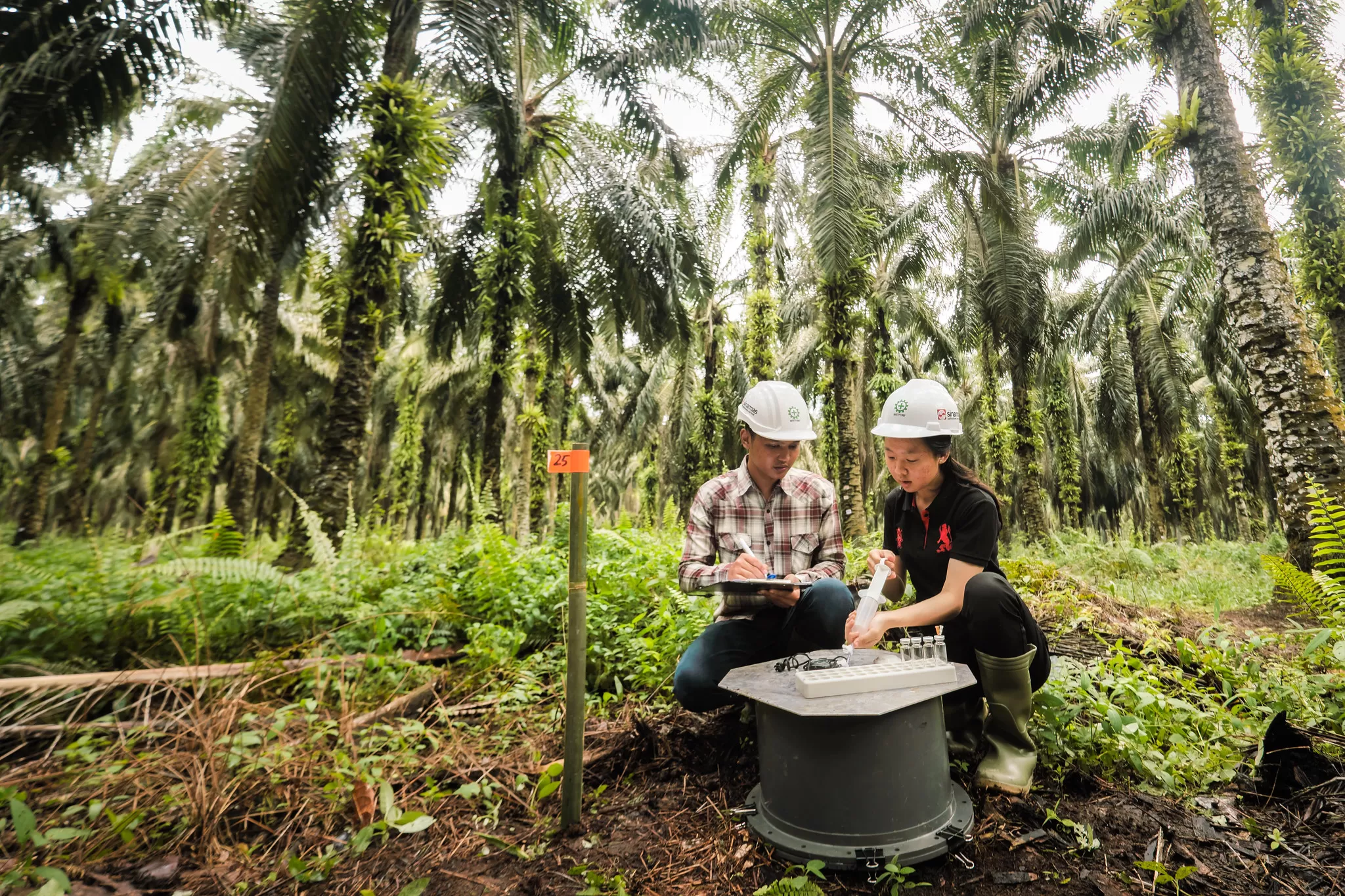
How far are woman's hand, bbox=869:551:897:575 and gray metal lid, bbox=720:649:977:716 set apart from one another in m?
0.52

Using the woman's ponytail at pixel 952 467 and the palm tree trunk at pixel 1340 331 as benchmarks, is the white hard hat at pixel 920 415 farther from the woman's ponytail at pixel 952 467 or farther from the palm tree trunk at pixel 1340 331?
the palm tree trunk at pixel 1340 331

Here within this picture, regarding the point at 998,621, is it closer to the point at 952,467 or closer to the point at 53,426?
the point at 952,467

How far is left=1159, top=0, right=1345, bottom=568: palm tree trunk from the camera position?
17.0 feet

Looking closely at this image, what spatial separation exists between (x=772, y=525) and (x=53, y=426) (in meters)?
15.2

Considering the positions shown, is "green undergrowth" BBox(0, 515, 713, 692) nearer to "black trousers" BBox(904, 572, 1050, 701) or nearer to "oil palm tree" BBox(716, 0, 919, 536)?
"black trousers" BBox(904, 572, 1050, 701)

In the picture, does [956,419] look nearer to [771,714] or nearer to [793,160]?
[771,714]

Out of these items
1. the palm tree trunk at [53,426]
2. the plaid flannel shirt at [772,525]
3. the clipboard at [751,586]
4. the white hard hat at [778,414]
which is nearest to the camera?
the clipboard at [751,586]

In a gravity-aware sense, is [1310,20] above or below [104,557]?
above

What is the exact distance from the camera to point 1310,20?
778cm

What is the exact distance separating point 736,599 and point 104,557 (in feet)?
16.2

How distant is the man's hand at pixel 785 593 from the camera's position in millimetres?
2818

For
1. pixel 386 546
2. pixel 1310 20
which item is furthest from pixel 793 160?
pixel 386 546

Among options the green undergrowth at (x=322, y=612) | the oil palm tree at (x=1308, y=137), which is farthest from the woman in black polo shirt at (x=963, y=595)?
the oil palm tree at (x=1308, y=137)

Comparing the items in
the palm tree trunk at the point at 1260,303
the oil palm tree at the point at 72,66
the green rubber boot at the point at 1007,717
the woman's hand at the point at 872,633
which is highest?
the oil palm tree at the point at 72,66
